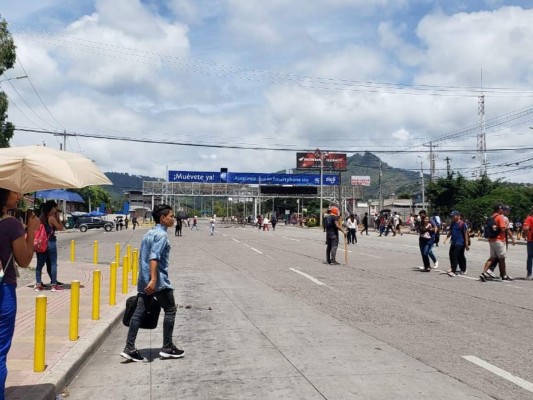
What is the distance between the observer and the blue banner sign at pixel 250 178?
7762cm

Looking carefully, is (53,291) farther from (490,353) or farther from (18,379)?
(490,353)

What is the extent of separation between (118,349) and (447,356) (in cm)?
405

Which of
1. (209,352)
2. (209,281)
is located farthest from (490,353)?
(209,281)

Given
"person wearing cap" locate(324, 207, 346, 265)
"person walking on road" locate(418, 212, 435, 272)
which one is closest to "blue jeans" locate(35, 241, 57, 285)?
"person wearing cap" locate(324, 207, 346, 265)

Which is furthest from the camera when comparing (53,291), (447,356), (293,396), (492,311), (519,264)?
(519,264)

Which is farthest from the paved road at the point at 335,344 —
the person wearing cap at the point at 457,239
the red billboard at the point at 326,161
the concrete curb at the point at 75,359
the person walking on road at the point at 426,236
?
the red billboard at the point at 326,161

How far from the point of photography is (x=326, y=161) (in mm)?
90875

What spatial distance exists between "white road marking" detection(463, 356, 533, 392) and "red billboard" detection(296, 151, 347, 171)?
261ft

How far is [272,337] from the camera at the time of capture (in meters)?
7.79

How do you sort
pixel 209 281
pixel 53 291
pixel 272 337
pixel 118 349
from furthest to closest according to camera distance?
pixel 209 281 → pixel 53 291 → pixel 272 337 → pixel 118 349

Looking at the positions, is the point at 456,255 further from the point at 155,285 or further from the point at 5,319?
the point at 5,319

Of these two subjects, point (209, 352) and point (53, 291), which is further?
point (53, 291)

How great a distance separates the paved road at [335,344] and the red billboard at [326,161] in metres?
74.4

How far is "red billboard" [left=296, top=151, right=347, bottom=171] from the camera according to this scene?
88.8m
